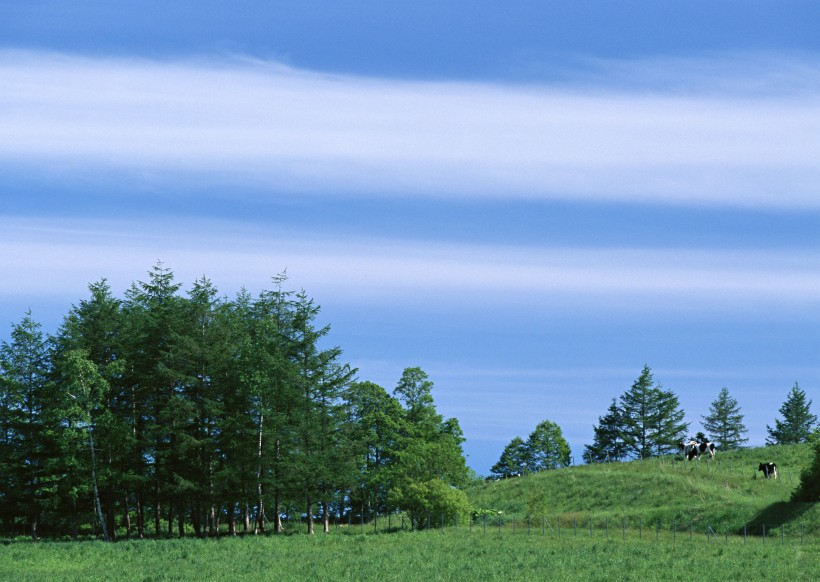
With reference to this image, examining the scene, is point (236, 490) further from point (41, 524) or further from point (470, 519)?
point (41, 524)

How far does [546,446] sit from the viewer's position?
125m

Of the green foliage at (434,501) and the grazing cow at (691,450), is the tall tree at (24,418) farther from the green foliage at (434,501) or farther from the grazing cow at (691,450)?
the grazing cow at (691,450)

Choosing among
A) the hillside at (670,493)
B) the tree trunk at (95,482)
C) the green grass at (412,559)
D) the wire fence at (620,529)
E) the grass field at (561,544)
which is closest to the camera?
the green grass at (412,559)

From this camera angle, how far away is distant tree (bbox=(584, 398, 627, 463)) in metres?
122

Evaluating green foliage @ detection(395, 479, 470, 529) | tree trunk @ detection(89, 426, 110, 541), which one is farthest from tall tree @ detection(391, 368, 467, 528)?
tree trunk @ detection(89, 426, 110, 541)

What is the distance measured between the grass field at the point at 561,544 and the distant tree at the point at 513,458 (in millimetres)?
36324

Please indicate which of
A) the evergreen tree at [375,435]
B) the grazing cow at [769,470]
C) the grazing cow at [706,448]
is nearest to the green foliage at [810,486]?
the grazing cow at [769,470]

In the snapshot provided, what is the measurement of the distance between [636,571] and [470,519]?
92.2 feet

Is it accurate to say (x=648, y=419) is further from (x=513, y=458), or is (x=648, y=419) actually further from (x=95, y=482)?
(x=95, y=482)

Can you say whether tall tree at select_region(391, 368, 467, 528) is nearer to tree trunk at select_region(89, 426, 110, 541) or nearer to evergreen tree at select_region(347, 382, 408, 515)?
evergreen tree at select_region(347, 382, 408, 515)

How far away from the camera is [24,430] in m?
71.1

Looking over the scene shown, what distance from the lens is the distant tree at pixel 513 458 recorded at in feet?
411

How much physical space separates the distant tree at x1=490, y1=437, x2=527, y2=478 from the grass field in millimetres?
36324

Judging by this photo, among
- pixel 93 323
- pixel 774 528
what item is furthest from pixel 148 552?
pixel 774 528
